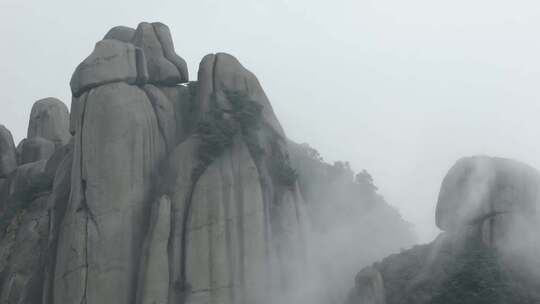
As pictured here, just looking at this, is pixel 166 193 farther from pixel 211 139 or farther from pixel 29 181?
pixel 29 181

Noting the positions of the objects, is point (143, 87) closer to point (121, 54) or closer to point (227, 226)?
point (121, 54)

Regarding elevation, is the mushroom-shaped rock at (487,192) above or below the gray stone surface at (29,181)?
below

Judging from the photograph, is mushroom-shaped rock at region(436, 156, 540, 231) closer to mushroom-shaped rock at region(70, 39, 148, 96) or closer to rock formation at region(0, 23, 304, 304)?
rock formation at region(0, 23, 304, 304)

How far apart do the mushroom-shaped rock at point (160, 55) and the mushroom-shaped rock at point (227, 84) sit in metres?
1.04

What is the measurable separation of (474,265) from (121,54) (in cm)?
1404

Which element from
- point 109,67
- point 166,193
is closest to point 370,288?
point 166,193

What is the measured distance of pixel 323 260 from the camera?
34.4 metres

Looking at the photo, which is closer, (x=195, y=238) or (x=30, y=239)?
(x=195, y=238)

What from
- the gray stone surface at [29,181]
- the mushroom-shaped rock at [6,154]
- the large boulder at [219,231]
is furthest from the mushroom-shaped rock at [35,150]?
the large boulder at [219,231]

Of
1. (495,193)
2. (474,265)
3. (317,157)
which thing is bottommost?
(474,265)

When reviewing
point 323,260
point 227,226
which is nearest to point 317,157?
point 323,260

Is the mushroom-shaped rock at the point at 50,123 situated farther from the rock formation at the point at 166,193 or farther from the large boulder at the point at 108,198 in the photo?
the large boulder at the point at 108,198

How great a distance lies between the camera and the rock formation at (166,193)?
31.3m

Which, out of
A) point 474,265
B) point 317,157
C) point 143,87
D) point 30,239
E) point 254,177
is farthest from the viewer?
point 317,157
